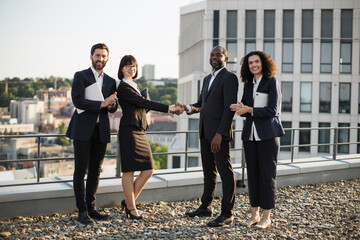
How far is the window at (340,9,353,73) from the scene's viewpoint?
31.1m

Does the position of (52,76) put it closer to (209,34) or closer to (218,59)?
(209,34)

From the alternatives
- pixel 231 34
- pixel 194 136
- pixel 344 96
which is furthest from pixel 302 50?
pixel 194 136

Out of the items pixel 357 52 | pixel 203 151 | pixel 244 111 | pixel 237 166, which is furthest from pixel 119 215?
pixel 357 52

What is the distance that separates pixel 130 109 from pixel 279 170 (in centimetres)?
337

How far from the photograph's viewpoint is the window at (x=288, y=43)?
31.6m

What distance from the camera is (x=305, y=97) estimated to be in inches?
1257

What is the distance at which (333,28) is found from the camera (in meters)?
31.4

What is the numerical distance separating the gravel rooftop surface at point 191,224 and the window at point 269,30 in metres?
27.1

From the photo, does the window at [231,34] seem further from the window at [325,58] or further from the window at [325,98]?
the window at [325,98]

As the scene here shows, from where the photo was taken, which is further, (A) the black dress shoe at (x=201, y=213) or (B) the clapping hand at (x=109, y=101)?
(A) the black dress shoe at (x=201, y=213)

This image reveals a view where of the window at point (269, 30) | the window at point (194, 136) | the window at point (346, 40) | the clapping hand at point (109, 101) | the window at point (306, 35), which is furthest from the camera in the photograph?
the window at point (194, 136)

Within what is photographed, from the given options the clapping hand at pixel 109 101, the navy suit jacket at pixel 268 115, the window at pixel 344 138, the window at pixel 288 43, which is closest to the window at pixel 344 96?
the window at pixel 344 138

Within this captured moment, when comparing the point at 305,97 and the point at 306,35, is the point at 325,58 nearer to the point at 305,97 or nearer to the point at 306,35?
the point at 306,35

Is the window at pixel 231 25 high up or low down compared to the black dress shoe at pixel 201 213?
up
